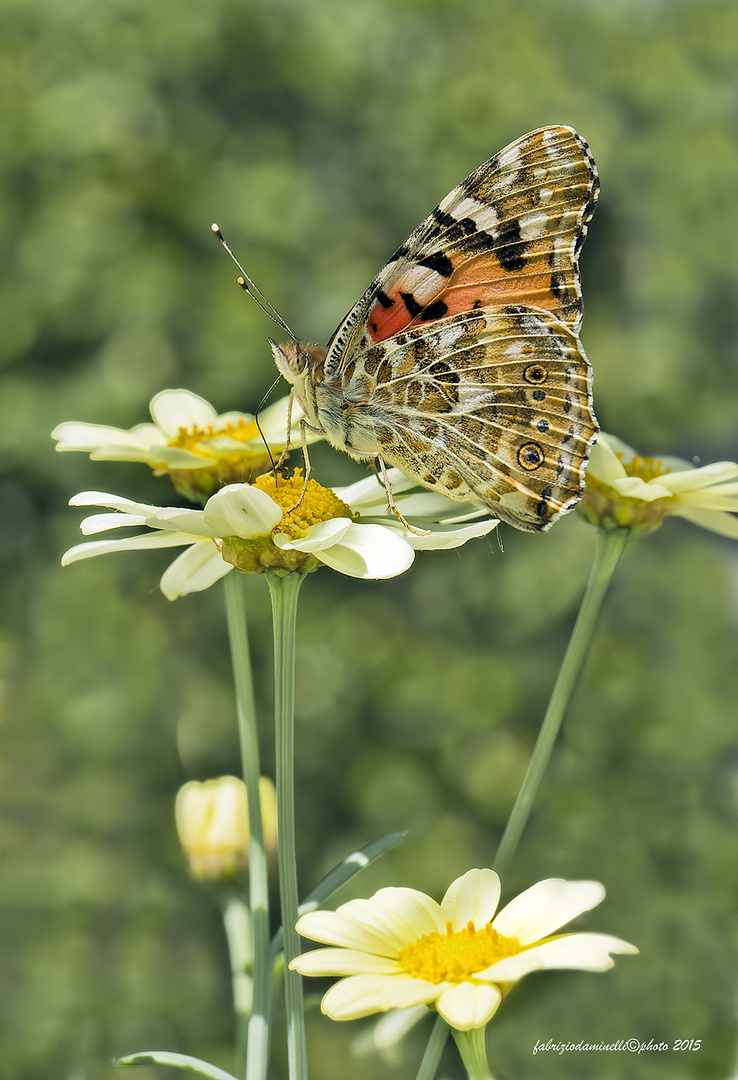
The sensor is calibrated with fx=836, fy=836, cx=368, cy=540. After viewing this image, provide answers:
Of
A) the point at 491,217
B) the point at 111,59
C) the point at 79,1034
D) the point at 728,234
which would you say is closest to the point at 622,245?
the point at 728,234

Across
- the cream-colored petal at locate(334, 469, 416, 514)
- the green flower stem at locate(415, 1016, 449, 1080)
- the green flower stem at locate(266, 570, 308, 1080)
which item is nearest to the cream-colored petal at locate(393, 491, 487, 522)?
the cream-colored petal at locate(334, 469, 416, 514)

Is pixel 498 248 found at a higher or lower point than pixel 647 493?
higher

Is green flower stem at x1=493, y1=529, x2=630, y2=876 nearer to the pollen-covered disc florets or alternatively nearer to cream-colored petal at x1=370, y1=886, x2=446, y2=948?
cream-colored petal at x1=370, y1=886, x2=446, y2=948

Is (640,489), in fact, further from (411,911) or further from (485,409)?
(411,911)

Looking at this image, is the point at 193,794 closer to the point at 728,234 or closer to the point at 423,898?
the point at 423,898

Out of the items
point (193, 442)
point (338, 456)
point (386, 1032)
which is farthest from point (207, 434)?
point (386, 1032)

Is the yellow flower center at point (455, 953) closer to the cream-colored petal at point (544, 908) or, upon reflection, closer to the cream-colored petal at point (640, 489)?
the cream-colored petal at point (544, 908)

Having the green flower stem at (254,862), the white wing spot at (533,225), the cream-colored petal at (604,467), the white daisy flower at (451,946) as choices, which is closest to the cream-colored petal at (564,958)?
the white daisy flower at (451,946)

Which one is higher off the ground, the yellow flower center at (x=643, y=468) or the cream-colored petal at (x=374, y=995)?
the yellow flower center at (x=643, y=468)
